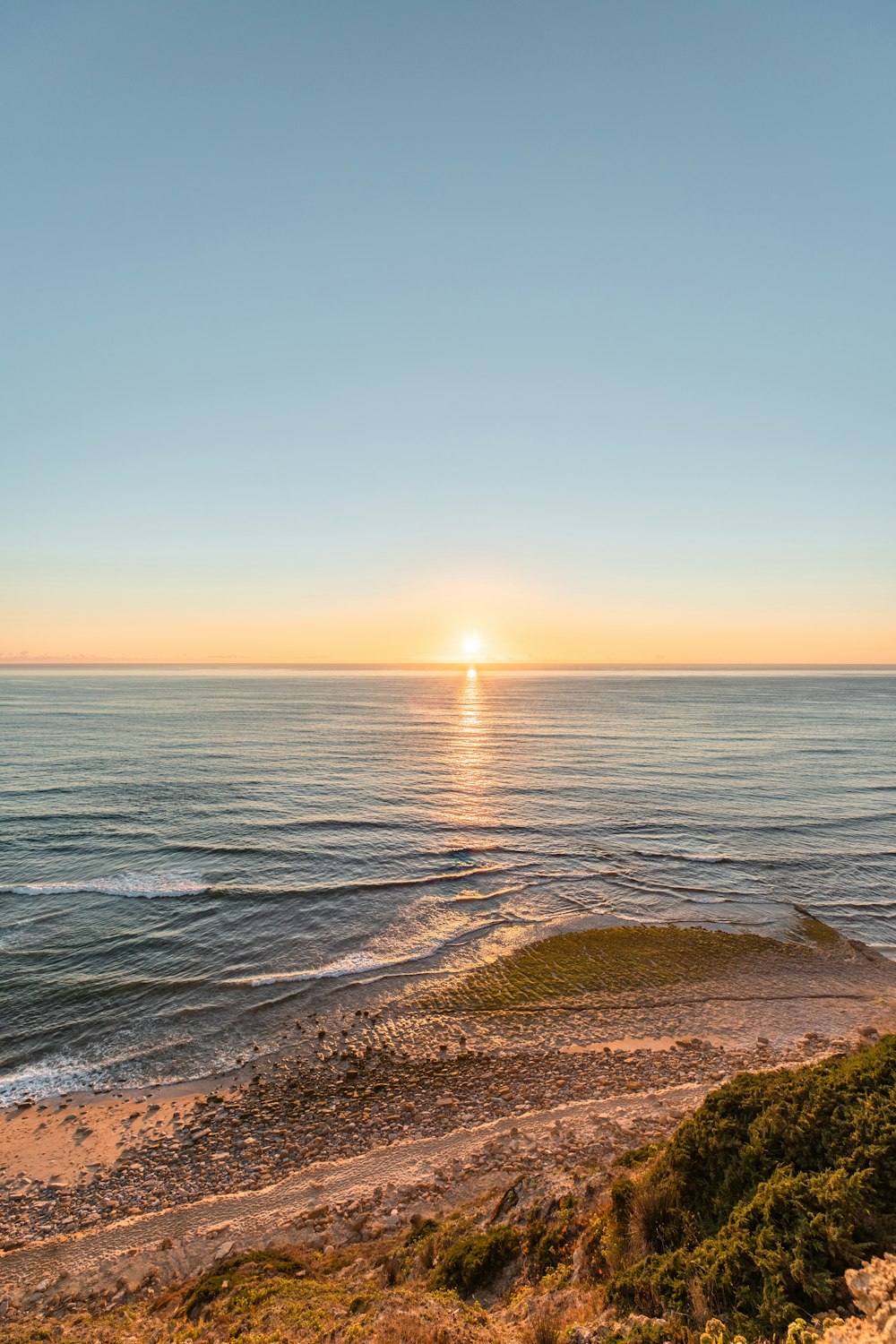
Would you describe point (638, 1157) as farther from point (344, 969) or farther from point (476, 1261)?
point (344, 969)

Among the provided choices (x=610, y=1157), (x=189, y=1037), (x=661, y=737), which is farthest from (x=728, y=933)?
(x=661, y=737)

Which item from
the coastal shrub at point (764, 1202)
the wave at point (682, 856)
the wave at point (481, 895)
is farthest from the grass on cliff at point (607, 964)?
the coastal shrub at point (764, 1202)

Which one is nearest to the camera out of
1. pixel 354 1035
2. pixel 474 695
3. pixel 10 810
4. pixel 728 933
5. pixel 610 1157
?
pixel 610 1157

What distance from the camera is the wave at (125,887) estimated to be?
25.5 meters

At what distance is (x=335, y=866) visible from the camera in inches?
1145

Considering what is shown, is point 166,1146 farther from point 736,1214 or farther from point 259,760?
point 259,760

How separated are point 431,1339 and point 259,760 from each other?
5238 cm

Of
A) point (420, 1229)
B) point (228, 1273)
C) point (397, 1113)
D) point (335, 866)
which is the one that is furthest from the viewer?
point (335, 866)

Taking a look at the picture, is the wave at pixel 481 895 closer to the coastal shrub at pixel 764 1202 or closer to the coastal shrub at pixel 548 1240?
the coastal shrub at pixel 548 1240

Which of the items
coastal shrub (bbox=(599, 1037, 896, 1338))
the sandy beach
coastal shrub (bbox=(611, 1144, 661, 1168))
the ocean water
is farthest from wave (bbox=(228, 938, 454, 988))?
coastal shrub (bbox=(599, 1037, 896, 1338))

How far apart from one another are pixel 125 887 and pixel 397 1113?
18.2m

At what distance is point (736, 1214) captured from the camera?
19.7 feet

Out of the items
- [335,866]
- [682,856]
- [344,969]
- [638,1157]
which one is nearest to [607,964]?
[344,969]

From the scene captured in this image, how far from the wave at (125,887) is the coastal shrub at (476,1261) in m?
20.8
